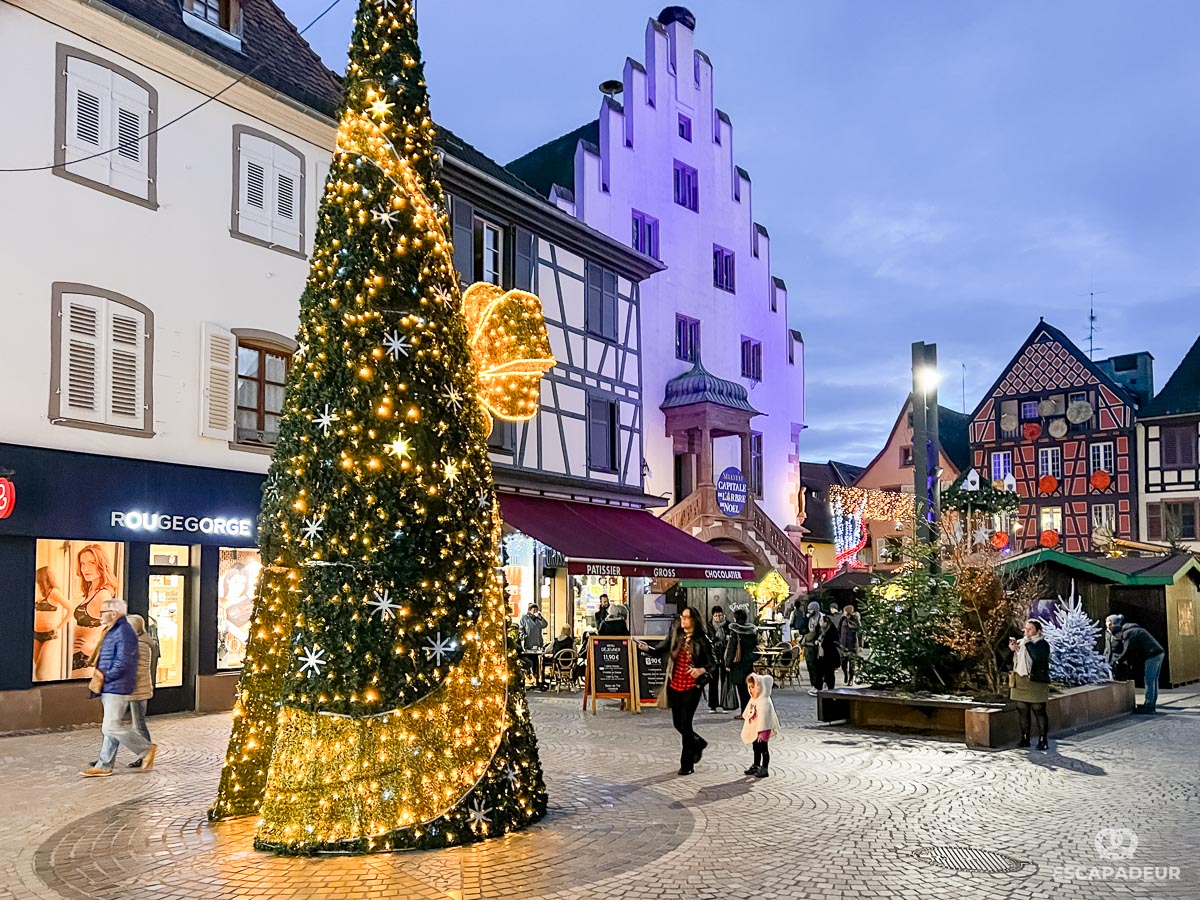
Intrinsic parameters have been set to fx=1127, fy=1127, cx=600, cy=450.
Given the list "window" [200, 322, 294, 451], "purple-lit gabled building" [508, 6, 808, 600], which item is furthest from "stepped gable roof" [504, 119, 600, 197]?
"window" [200, 322, 294, 451]

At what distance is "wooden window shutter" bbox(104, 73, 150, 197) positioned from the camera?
14852 millimetres

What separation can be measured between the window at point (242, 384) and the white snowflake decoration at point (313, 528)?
8.53 meters

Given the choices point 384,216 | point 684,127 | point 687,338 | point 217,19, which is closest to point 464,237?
point 217,19

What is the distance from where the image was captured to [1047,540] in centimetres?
3272

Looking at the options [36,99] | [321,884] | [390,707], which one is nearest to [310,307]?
[390,707]

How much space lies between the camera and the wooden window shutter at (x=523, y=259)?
22.5 m

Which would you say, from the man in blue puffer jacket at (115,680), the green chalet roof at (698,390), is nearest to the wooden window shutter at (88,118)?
the man in blue puffer jacket at (115,680)

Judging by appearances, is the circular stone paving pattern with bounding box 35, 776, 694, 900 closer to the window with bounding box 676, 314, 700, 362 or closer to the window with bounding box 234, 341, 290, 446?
the window with bounding box 234, 341, 290, 446

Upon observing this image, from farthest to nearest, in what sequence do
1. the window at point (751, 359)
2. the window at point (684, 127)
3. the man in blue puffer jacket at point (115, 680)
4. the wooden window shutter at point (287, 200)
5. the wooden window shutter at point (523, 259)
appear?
the window at point (751, 359) → the window at point (684, 127) → the wooden window shutter at point (523, 259) → the wooden window shutter at point (287, 200) → the man in blue puffer jacket at point (115, 680)

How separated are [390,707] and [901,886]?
10.8ft

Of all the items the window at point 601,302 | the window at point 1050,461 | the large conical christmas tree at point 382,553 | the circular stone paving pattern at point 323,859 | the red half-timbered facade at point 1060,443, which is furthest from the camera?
the window at point 1050,461

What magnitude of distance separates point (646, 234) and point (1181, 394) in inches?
1042

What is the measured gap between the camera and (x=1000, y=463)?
4769cm

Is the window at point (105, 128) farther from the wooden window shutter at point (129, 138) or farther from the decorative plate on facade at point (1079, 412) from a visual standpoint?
the decorative plate on facade at point (1079, 412)
